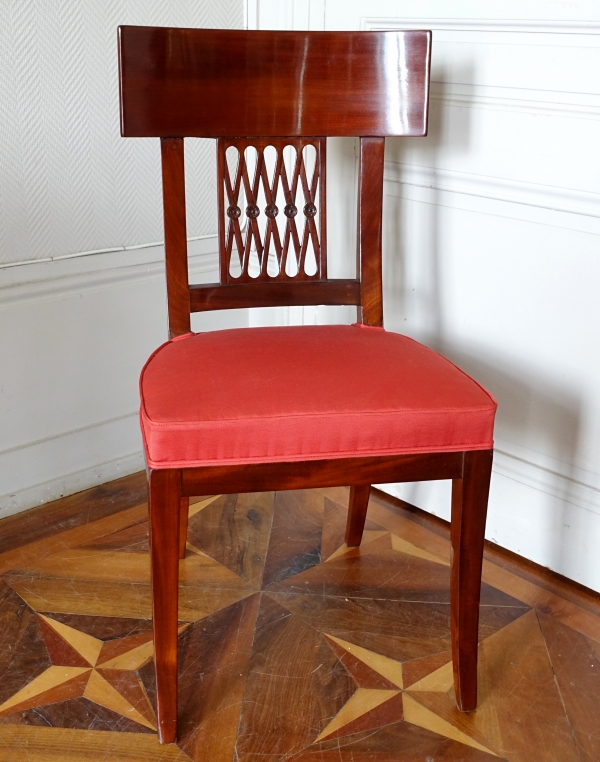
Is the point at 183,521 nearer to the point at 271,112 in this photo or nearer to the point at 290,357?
the point at 290,357

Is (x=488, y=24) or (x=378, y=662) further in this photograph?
(x=488, y=24)

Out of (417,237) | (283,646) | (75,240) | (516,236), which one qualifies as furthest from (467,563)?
(75,240)

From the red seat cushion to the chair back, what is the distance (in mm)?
249

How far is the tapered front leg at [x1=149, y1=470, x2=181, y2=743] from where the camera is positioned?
3.44 feet

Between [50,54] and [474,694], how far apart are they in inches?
53.1

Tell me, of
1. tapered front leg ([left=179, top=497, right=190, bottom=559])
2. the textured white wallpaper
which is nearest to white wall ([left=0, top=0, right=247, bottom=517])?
the textured white wallpaper

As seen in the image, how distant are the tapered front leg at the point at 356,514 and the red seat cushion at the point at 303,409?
0.45 metres

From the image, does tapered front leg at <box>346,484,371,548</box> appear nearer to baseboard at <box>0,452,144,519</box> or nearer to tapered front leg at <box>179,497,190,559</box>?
tapered front leg at <box>179,497,190,559</box>

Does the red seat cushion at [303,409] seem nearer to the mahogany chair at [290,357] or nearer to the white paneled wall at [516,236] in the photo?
the mahogany chair at [290,357]

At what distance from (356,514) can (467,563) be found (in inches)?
18.2

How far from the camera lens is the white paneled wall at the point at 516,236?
139 centimetres

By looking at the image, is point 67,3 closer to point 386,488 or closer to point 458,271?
point 458,271

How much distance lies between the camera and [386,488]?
1860 millimetres

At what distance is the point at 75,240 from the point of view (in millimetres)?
1704
